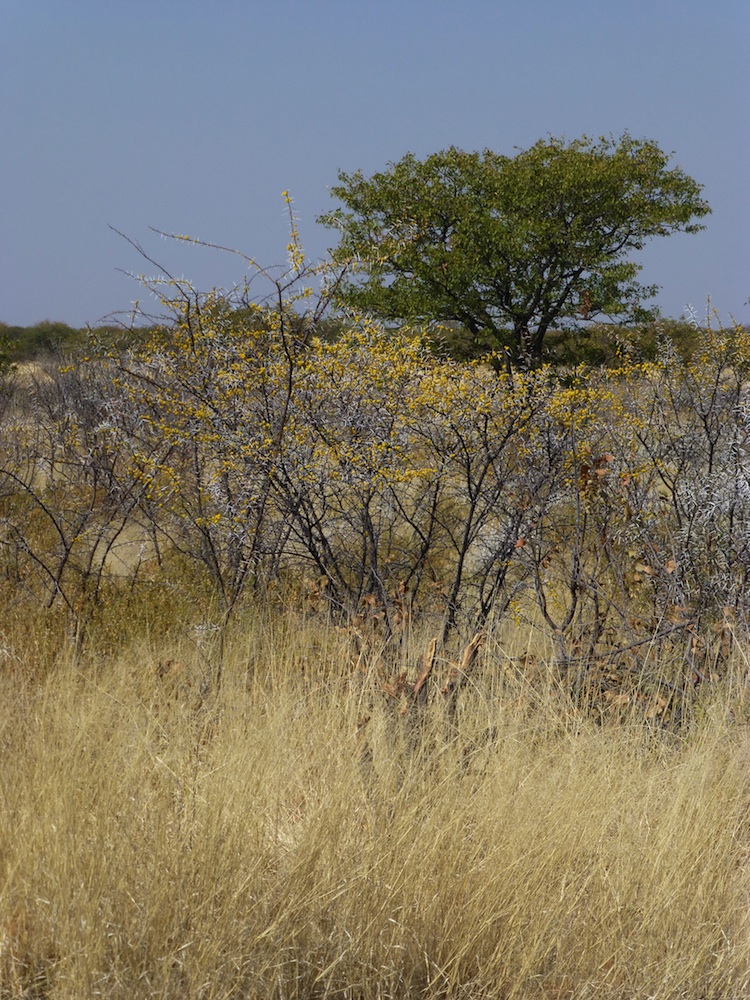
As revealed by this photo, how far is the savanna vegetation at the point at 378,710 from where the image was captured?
2340 millimetres

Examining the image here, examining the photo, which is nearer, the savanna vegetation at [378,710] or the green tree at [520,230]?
the savanna vegetation at [378,710]

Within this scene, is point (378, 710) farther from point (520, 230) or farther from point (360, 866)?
point (520, 230)

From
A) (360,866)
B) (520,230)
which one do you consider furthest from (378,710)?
(520,230)

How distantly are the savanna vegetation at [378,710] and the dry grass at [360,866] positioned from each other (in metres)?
0.01

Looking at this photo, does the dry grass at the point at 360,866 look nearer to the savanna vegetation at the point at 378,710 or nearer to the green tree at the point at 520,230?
the savanna vegetation at the point at 378,710

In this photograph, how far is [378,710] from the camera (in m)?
3.46

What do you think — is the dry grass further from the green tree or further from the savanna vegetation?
the green tree

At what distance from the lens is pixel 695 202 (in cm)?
2125

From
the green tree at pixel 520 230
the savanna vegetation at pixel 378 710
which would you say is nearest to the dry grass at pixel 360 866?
the savanna vegetation at pixel 378 710

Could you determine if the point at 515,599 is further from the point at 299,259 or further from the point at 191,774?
the point at 191,774

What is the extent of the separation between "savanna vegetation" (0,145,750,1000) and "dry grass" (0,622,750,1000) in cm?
1

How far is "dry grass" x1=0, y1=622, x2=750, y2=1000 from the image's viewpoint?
226cm

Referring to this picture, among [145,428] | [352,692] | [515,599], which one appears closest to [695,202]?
[145,428]

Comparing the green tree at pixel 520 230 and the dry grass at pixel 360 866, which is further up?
the green tree at pixel 520 230
